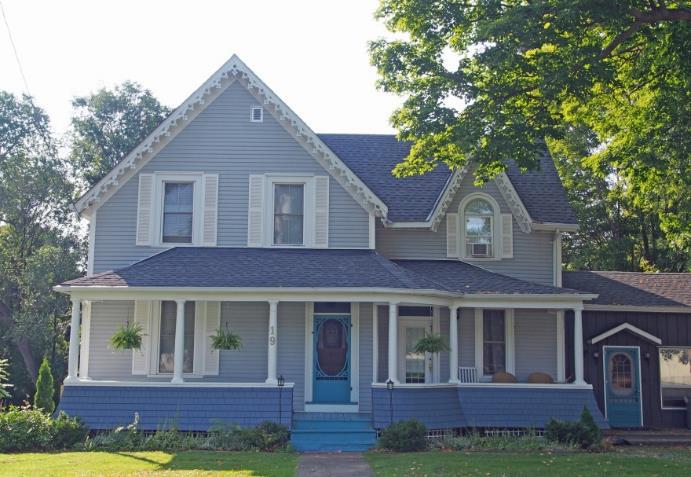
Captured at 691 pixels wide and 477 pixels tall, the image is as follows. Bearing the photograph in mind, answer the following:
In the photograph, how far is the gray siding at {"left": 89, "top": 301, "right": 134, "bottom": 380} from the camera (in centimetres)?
1962

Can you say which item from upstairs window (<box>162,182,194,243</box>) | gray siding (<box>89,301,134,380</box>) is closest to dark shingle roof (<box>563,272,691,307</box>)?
upstairs window (<box>162,182,194,243</box>)

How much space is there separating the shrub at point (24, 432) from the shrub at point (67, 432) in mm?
107

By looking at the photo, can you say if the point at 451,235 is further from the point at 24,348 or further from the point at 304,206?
the point at 24,348

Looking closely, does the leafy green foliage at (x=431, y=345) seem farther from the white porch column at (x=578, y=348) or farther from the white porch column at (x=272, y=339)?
the white porch column at (x=272, y=339)

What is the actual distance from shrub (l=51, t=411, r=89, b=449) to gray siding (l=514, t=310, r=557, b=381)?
1111 centimetres

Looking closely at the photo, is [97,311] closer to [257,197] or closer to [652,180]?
[257,197]

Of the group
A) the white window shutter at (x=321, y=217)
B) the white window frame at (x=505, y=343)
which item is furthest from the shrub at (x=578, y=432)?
the white window shutter at (x=321, y=217)

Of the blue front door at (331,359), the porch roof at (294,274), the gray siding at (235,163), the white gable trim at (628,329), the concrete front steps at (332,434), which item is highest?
the gray siding at (235,163)

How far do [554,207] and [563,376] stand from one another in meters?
4.86

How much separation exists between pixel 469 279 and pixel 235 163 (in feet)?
22.4

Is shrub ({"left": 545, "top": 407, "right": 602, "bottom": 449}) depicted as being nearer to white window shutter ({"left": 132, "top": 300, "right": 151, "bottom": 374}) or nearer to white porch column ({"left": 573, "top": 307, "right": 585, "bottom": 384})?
white porch column ({"left": 573, "top": 307, "right": 585, "bottom": 384})

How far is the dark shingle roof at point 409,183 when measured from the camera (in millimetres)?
22000

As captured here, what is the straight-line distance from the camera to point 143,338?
19.5 metres

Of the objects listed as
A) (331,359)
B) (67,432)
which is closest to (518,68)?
(331,359)
